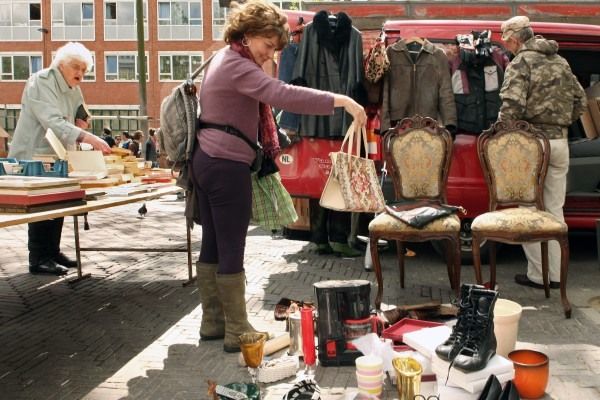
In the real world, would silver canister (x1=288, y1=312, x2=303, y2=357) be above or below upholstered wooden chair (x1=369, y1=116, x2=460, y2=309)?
below

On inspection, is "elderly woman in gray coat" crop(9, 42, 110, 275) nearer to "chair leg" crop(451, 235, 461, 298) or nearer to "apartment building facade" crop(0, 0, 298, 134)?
"chair leg" crop(451, 235, 461, 298)

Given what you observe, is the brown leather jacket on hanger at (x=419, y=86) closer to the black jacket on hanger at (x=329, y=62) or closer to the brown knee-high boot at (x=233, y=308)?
the black jacket on hanger at (x=329, y=62)

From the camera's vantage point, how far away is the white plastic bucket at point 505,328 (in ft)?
10.5

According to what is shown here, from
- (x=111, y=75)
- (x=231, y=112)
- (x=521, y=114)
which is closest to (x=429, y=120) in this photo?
(x=521, y=114)

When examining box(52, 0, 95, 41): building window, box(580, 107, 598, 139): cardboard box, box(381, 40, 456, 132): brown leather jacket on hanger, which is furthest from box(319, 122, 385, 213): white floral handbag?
box(52, 0, 95, 41): building window

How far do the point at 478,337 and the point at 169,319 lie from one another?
7.20 feet

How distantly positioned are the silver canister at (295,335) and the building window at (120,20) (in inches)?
1332

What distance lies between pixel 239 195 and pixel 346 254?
3.03 m

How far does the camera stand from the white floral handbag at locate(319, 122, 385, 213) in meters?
3.74

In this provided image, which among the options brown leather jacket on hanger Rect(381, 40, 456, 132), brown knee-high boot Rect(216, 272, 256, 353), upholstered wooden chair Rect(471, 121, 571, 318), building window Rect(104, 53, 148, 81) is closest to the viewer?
brown knee-high boot Rect(216, 272, 256, 353)

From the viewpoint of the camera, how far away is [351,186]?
378 cm

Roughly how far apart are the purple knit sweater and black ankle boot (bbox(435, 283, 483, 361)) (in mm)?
Answer: 1107

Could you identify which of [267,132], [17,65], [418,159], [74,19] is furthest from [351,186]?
[17,65]

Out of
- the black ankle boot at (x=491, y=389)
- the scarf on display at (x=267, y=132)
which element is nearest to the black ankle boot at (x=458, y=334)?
the black ankle boot at (x=491, y=389)
